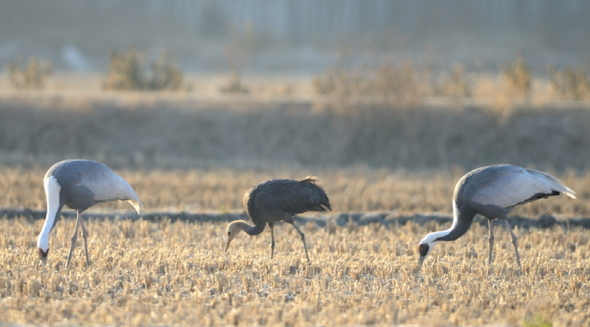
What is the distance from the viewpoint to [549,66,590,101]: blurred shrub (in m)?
24.2

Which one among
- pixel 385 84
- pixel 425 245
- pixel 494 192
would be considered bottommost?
pixel 425 245

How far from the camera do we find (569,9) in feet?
231

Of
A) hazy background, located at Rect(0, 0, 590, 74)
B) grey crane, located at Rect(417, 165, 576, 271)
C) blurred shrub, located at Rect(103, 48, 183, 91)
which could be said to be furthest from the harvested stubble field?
hazy background, located at Rect(0, 0, 590, 74)

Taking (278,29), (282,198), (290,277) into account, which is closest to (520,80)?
(282,198)

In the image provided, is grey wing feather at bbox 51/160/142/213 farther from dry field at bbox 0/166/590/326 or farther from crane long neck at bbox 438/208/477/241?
crane long neck at bbox 438/208/477/241

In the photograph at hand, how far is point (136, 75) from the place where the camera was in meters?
28.8

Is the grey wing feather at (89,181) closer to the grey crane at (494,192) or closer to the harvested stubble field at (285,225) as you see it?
the harvested stubble field at (285,225)

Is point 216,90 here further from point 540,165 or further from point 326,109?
point 540,165

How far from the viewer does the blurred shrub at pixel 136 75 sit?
28627 millimetres

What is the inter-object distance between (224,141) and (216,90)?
321 inches

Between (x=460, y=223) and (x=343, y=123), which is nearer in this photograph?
(x=460, y=223)

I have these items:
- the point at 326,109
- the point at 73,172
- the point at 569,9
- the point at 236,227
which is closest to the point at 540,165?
the point at 326,109

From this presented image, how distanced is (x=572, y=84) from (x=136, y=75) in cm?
1554

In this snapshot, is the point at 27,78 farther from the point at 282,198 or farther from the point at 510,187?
the point at 510,187
